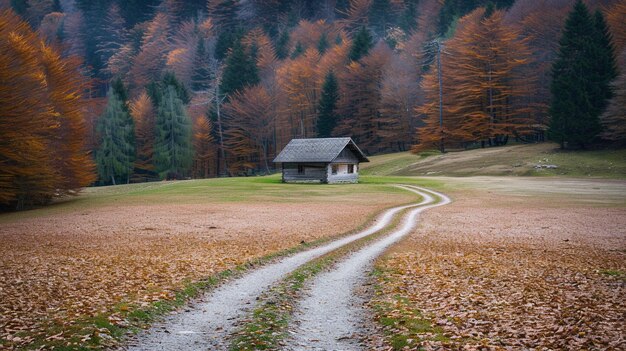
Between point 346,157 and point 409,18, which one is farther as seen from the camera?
point 409,18

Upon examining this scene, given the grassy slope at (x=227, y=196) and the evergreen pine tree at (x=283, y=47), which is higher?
the evergreen pine tree at (x=283, y=47)

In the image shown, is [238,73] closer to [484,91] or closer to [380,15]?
[484,91]

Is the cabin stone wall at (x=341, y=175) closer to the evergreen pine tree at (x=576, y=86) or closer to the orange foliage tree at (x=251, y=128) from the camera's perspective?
the orange foliage tree at (x=251, y=128)

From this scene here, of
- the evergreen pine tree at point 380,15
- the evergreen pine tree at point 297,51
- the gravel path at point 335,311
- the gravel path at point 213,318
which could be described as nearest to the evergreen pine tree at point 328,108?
the evergreen pine tree at point 297,51

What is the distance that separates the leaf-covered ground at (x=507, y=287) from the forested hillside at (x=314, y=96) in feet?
106

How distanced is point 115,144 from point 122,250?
205 feet

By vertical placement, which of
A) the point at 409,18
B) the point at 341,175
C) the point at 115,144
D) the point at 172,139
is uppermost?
the point at 409,18

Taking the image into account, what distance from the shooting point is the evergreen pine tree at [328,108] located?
3501 inches

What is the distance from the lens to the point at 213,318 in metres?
10.8

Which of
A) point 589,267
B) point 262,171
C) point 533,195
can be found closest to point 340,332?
point 589,267

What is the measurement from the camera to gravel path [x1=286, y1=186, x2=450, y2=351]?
30.6ft

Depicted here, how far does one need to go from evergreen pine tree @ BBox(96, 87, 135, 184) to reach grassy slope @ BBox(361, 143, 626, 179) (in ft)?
129

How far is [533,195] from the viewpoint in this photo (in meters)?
41.2

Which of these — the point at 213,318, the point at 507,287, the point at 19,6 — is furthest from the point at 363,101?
the point at 19,6
